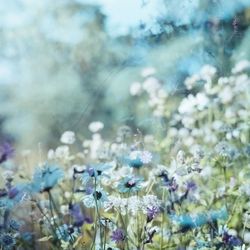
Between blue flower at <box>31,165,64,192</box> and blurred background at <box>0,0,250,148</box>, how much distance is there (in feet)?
2.55

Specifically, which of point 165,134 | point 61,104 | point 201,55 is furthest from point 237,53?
point 61,104

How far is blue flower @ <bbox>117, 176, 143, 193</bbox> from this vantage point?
1235mm

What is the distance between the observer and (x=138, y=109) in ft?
9.29

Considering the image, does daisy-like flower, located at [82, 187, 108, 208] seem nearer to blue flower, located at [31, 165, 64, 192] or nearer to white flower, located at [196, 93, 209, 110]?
blue flower, located at [31, 165, 64, 192]

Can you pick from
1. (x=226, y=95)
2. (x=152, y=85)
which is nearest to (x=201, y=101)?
(x=226, y=95)

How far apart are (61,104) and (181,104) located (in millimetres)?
446

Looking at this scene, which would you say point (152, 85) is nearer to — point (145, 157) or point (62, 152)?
point (62, 152)

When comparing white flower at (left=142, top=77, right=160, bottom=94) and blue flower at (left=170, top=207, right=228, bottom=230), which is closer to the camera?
blue flower at (left=170, top=207, right=228, bottom=230)

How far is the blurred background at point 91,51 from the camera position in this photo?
6.50 ft

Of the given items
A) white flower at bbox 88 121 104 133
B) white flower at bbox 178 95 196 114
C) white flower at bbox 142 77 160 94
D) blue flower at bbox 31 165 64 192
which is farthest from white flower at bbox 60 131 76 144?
blue flower at bbox 31 165 64 192

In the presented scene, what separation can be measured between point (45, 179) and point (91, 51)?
2.00 meters

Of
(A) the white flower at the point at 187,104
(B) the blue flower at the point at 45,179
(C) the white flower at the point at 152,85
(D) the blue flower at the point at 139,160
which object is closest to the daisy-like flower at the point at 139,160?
(D) the blue flower at the point at 139,160

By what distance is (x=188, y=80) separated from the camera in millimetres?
2020

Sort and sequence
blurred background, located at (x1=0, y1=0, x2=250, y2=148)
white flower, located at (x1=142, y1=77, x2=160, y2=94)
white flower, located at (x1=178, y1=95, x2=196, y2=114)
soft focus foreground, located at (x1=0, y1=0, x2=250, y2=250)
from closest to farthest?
Answer: soft focus foreground, located at (x1=0, y1=0, x2=250, y2=250) < blurred background, located at (x1=0, y1=0, x2=250, y2=148) < white flower, located at (x1=178, y1=95, x2=196, y2=114) < white flower, located at (x1=142, y1=77, x2=160, y2=94)
